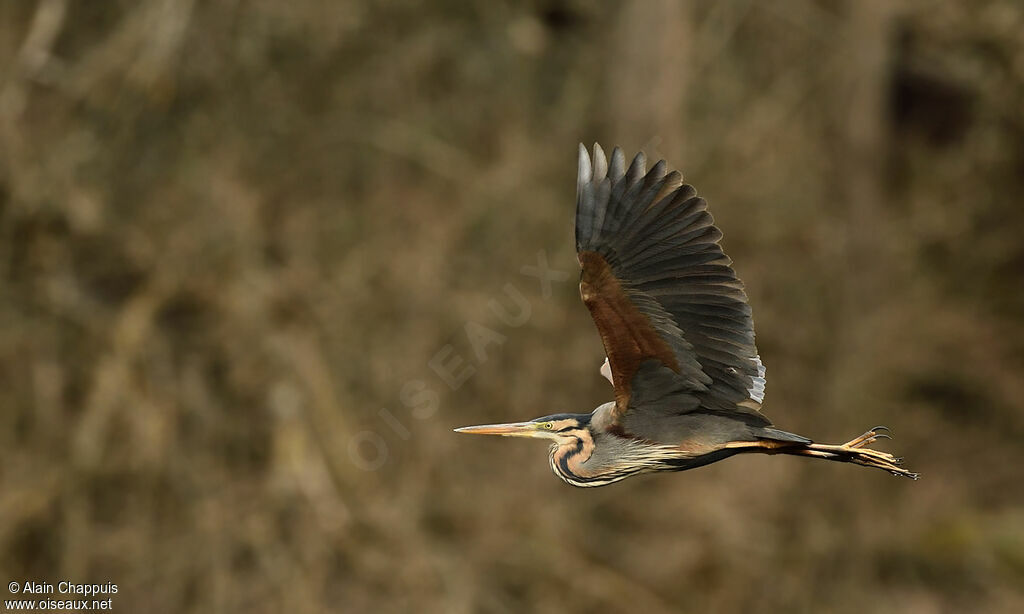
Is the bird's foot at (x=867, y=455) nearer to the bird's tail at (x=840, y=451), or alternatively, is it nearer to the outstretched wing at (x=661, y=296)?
the bird's tail at (x=840, y=451)

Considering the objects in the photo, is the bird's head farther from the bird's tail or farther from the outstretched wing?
the bird's tail

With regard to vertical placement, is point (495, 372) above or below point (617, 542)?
above

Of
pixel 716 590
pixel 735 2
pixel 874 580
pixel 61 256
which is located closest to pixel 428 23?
pixel 735 2

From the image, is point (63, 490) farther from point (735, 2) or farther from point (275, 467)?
point (735, 2)

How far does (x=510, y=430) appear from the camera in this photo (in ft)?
6.49

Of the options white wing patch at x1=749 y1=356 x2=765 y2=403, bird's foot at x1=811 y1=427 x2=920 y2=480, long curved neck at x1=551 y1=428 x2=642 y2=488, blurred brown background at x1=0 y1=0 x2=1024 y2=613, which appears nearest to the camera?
bird's foot at x1=811 y1=427 x2=920 y2=480

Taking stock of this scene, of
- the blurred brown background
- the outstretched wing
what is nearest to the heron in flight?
the outstretched wing

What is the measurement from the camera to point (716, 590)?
32.3 ft

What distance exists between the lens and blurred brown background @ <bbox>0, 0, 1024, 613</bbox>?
Result: 8.70 metres

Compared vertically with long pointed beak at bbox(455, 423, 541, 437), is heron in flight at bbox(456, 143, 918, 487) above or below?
above

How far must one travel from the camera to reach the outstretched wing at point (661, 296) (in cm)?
204

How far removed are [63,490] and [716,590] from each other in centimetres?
482

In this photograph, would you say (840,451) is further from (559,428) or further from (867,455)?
(559,428)

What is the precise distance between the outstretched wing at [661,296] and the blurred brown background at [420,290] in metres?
6.57
